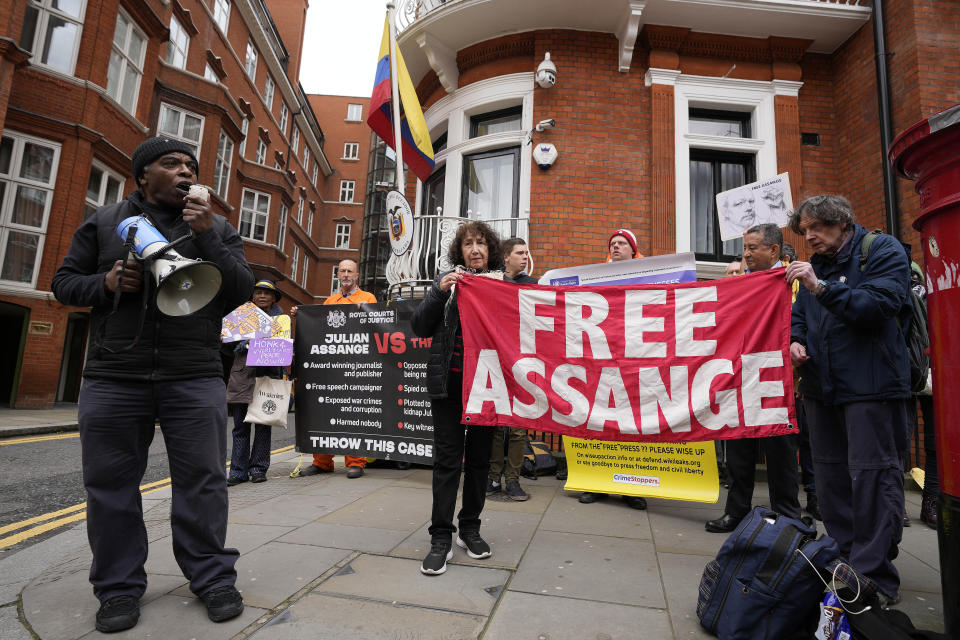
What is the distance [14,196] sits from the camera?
11.9m

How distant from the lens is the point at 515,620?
2314 mm

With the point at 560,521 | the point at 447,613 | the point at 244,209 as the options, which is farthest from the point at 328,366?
the point at 244,209

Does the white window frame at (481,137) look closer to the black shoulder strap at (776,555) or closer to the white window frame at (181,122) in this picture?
the black shoulder strap at (776,555)

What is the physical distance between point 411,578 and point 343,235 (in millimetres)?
40975

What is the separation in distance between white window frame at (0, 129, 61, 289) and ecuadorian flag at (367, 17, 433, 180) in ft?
29.9

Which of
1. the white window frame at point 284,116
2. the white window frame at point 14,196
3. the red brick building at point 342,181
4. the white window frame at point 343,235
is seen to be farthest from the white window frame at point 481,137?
the white window frame at point 343,235

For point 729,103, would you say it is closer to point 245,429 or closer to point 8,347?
point 245,429

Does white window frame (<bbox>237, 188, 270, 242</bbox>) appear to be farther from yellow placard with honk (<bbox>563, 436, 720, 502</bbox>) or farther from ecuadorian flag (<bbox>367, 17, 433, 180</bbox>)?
yellow placard with honk (<bbox>563, 436, 720, 502</bbox>)

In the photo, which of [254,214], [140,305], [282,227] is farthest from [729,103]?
[282,227]

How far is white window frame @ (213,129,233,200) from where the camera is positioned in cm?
2091

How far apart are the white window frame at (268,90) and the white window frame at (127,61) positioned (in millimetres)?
11354

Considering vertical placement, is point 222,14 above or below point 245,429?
above

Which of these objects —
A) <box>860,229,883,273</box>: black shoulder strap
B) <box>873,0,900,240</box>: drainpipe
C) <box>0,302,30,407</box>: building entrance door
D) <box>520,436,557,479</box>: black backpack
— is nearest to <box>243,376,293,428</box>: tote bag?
<box>520,436,557,479</box>: black backpack

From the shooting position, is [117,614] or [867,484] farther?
[867,484]
